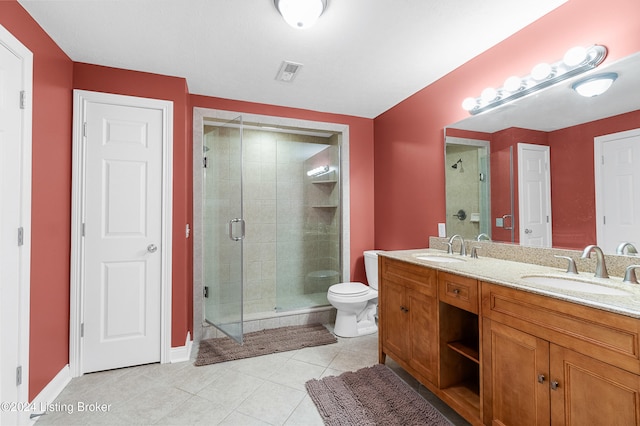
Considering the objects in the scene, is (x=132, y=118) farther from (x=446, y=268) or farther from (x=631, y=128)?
(x=631, y=128)

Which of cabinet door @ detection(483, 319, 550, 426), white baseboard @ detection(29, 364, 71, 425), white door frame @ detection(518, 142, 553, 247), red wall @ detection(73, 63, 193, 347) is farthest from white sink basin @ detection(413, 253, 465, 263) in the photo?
white baseboard @ detection(29, 364, 71, 425)

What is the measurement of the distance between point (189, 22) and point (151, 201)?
4.34 ft

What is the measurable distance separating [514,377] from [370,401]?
904mm

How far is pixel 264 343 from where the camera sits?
2.77 meters

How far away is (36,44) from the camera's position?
1.75 m

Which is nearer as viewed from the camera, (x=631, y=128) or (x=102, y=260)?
(x=631, y=128)

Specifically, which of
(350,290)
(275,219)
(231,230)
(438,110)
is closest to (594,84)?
(438,110)

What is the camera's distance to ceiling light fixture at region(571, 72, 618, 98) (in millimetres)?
1478

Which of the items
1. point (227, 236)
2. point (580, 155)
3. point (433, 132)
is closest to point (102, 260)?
point (227, 236)

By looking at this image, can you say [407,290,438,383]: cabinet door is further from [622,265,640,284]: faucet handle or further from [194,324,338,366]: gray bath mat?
[194,324,338,366]: gray bath mat

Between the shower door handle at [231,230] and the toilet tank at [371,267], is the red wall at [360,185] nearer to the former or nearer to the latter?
the toilet tank at [371,267]

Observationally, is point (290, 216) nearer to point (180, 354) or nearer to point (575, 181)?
point (180, 354)

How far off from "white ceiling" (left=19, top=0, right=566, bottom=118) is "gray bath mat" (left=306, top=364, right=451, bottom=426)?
231cm

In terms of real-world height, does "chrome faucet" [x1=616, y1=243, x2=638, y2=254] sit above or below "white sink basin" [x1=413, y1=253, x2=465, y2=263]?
above
